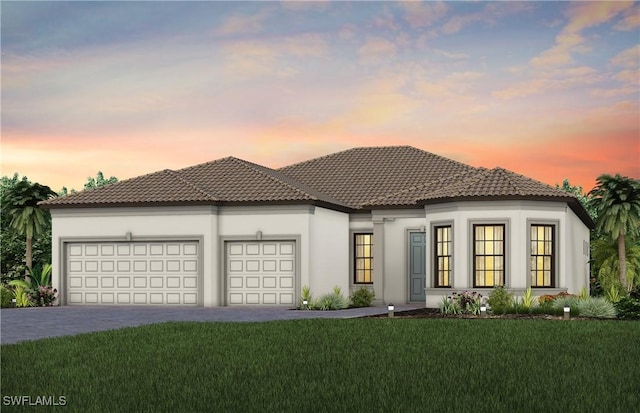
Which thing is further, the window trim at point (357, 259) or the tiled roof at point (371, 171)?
the tiled roof at point (371, 171)

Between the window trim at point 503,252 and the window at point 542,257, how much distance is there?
973mm

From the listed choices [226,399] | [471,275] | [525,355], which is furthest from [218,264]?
[226,399]

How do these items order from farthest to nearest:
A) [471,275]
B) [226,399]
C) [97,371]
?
[471,275], [97,371], [226,399]

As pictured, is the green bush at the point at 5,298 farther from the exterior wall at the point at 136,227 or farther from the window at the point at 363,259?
the window at the point at 363,259

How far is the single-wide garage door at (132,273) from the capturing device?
3406cm

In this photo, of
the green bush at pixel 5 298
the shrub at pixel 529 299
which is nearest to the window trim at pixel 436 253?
the shrub at pixel 529 299

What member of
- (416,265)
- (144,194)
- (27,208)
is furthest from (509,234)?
(27,208)

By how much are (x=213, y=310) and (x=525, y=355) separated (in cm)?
1592

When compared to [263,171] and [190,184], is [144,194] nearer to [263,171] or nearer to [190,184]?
[190,184]

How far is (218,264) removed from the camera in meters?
33.9

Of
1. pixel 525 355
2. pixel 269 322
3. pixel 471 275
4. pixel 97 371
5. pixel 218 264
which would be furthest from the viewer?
pixel 218 264

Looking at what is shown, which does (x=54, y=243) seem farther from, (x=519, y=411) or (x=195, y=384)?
(x=519, y=411)

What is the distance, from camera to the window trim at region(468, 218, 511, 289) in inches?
1205

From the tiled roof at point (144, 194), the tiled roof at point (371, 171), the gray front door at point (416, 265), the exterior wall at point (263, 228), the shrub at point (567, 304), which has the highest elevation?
the tiled roof at point (371, 171)
